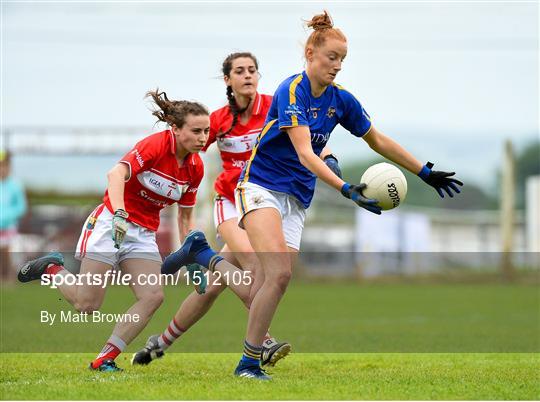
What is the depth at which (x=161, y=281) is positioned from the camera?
763 cm

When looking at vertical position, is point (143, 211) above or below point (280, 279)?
above

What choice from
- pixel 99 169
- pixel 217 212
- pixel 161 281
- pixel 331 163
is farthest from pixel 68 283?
pixel 99 169

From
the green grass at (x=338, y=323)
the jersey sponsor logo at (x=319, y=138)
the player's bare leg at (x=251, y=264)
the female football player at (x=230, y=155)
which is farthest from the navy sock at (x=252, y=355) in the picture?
the green grass at (x=338, y=323)

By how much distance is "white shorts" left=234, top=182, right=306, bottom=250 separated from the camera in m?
6.79

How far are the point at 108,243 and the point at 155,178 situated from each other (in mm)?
576

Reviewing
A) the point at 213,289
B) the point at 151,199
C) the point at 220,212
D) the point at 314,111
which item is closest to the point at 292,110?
the point at 314,111

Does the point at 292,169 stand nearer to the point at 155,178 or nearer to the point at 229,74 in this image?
the point at 155,178

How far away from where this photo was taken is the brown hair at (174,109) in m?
7.43

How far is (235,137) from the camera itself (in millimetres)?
7984

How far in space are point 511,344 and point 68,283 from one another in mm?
4398

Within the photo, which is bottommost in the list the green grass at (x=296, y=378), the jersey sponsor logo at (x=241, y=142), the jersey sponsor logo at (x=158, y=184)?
the green grass at (x=296, y=378)

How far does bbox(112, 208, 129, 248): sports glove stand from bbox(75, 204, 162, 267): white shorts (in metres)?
0.52

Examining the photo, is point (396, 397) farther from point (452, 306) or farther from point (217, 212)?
point (452, 306)

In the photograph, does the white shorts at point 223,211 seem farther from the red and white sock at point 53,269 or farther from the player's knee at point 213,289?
the red and white sock at point 53,269
